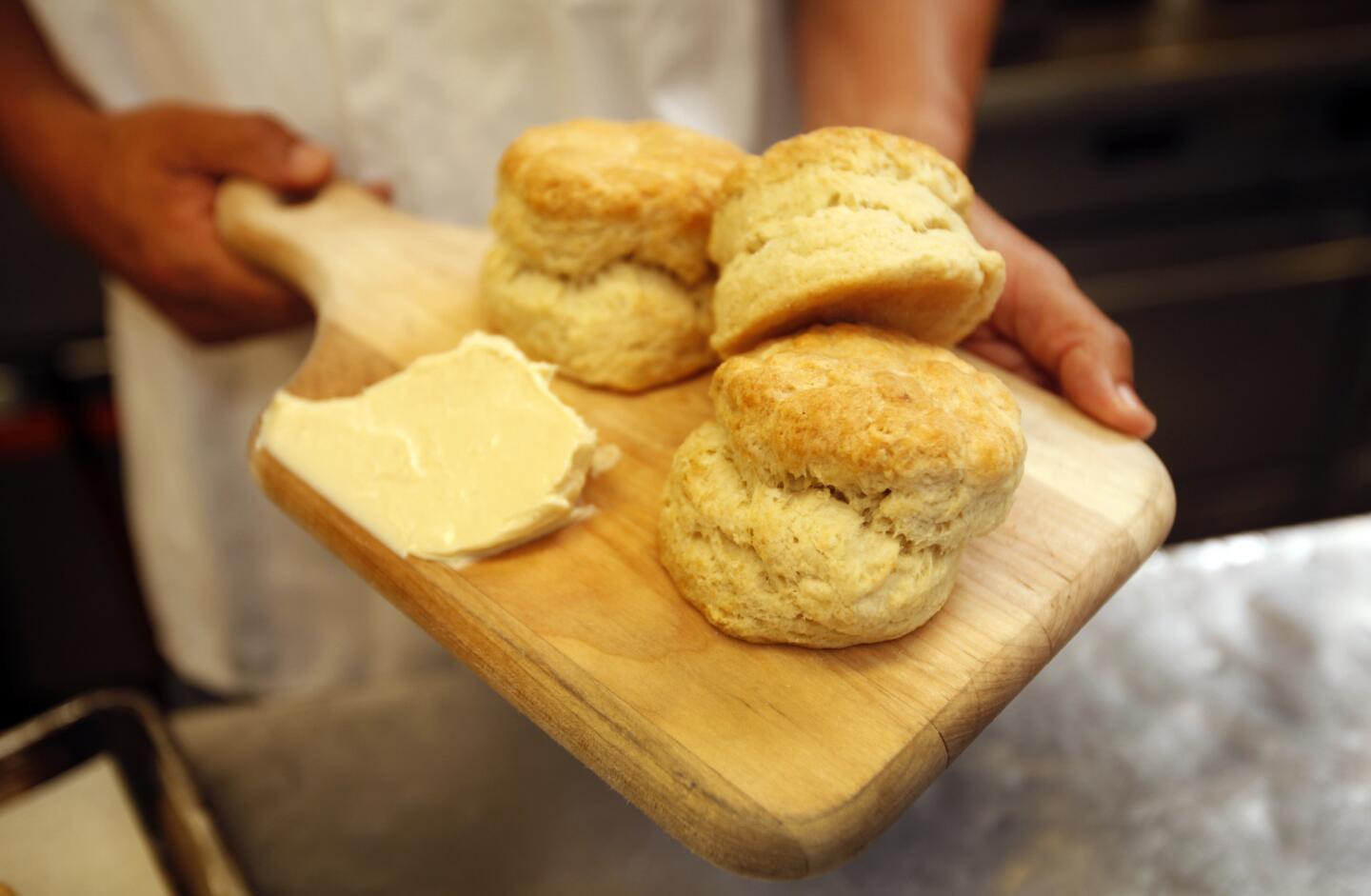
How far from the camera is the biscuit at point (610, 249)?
113 cm

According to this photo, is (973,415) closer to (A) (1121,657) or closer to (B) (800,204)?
(B) (800,204)

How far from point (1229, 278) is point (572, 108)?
1.86 meters

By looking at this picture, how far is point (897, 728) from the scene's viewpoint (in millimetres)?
840

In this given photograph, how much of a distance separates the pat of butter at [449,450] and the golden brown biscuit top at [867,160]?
1.01 ft

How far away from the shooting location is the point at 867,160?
1.01 metres

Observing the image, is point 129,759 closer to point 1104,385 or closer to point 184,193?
point 184,193

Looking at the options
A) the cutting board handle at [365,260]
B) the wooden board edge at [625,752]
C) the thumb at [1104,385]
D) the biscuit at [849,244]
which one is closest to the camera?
the wooden board edge at [625,752]

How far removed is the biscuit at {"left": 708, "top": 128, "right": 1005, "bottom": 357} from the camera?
3.13 feet

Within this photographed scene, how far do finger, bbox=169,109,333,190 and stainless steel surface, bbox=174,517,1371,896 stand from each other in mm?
706

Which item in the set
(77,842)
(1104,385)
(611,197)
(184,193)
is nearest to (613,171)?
(611,197)

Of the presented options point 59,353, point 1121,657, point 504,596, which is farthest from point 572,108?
point 59,353

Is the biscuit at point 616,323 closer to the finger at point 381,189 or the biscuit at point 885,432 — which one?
the biscuit at point 885,432

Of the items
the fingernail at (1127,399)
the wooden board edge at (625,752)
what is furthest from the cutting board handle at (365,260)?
the fingernail at (1127,399)

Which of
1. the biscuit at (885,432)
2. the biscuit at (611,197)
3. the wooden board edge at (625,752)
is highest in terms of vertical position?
the biscuit at (611,197)
